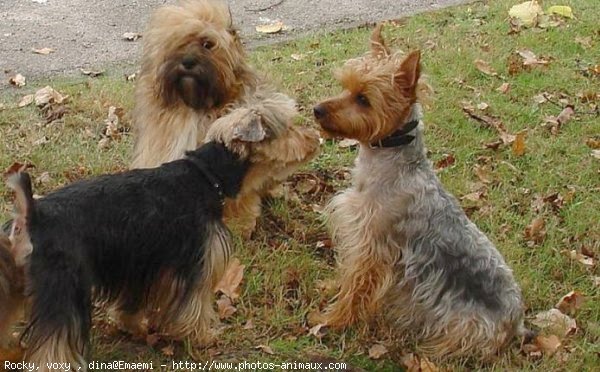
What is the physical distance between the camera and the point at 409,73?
4445 millimetres

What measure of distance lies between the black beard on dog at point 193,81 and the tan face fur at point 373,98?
3.59 feet

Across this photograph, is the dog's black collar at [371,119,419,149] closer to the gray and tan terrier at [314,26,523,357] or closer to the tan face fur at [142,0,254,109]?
the gray and tan terrier at [314,26,523,357]

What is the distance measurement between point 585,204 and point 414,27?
12.9ft

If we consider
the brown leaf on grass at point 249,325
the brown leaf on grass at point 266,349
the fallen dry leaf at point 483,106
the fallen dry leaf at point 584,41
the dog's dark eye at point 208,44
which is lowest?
the fallen dry leaf at point 584,41

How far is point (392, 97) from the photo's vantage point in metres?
4.52

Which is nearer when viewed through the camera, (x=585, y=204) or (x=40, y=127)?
(x=585, y=204)

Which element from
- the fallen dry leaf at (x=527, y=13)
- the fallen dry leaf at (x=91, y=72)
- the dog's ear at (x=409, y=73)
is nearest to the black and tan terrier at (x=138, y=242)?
the dog's ear at (x=409, y=73)

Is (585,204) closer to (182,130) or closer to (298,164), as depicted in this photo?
(298,164)

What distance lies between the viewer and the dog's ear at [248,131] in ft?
15.6

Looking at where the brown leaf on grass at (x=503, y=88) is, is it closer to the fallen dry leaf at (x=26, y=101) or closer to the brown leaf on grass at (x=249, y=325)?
the brown leaf on grass at (x=249, y=325)

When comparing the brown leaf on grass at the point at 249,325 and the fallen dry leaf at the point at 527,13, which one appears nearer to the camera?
the brown leaf on grass at the point at 249,325

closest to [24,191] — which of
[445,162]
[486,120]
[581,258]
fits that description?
[581,258]

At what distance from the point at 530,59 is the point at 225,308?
16.4 feet

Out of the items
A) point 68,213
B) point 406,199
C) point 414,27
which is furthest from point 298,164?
point 414,27
